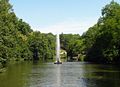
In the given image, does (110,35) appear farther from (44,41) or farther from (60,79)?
(44,41)

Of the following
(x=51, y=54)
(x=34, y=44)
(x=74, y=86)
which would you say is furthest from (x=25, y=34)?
(x=74, y=86)

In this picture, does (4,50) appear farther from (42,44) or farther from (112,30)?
(42,44)

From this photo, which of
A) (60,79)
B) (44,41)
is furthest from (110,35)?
(44,41)

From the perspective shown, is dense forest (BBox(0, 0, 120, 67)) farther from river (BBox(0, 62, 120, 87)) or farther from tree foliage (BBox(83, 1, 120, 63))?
river (BBox(0, 62, 120, 87))

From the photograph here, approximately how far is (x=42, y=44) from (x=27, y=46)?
11.3 meters

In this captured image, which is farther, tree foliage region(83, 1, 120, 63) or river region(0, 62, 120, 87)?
tree foliage region(83, 1, 120, 63)

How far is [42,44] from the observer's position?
16625cm

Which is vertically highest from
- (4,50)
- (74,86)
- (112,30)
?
(112,30)

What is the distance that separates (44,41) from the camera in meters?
169

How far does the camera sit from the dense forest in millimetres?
75750

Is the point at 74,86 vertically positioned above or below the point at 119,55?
below

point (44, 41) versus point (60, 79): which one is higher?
point (44, 41)

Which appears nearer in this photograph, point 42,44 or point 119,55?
point 119,55

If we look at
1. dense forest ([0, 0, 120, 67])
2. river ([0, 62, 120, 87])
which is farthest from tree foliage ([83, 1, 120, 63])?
river ([0, 62, 120, 87])
